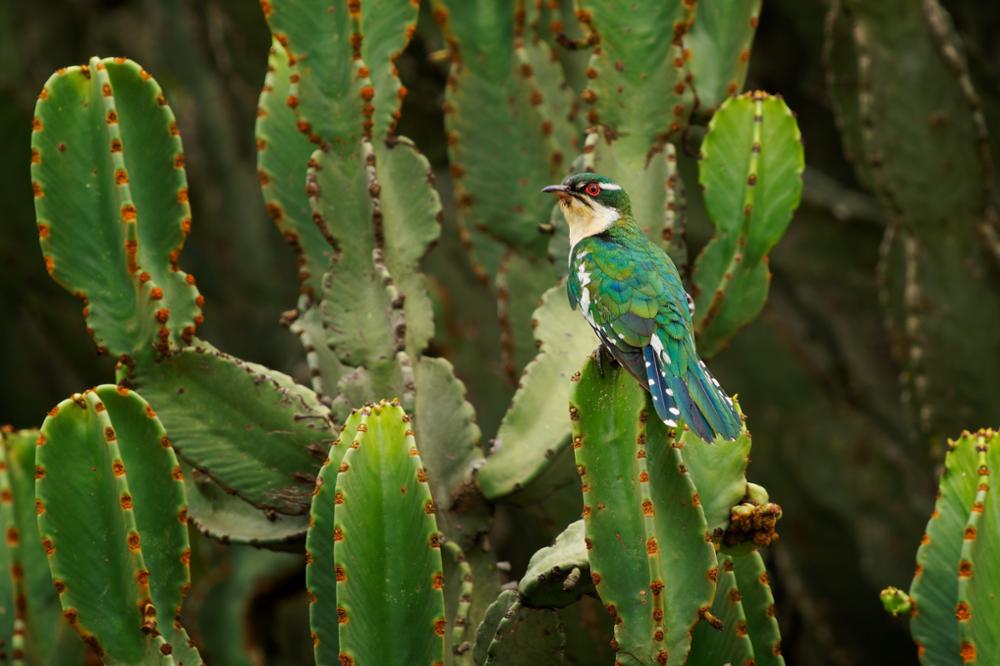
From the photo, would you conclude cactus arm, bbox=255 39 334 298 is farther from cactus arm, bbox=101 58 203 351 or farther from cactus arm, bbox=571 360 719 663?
cactus arm, bbox=571 360 719 663

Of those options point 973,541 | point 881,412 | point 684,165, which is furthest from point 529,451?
point 881,412

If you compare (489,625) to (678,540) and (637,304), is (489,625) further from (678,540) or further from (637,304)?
(637,304)

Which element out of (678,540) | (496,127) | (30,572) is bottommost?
(30,572)

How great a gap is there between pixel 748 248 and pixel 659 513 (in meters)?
0.81

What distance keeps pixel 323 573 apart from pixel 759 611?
852 millimetres

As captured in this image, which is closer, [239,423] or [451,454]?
[239,423]

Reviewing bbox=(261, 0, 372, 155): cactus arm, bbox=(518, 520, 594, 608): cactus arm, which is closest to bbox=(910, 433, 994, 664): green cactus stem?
bbox=(518, 520, 594, 608): cactus arm

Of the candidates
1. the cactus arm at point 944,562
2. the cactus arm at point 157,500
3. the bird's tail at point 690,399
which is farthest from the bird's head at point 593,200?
the cactus arm at point 157,500

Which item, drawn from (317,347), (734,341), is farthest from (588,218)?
(734,341)

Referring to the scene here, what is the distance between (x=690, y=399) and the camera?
245 centimetres

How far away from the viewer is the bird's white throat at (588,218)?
295cm

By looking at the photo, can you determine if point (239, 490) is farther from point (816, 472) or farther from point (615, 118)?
point (816, 472)

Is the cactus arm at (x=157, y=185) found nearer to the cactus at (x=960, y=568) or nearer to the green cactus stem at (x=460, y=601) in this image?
the green cactus stem at (x=460, y=601)

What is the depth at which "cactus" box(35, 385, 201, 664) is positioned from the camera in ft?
8.14
